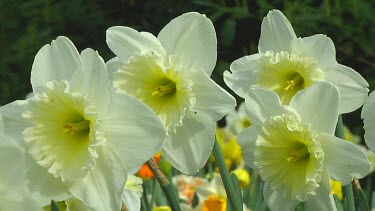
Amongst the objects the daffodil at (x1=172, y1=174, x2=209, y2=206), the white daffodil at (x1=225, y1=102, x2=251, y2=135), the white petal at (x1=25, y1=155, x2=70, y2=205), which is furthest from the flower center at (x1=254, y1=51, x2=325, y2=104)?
the white daffodil at (x1=225, y1=102, x2=251, y2=135)

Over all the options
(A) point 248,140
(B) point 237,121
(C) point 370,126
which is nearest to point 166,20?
(B) point 237,121

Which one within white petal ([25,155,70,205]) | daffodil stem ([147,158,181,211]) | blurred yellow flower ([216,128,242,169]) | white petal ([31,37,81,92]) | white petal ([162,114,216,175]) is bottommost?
blurred yellow flower ([216,128,242,169])

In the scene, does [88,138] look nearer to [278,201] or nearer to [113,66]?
[113,66]

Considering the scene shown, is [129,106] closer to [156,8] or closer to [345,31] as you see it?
[345,31]

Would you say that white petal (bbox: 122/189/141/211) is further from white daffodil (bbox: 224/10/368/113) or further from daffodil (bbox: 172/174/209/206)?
daffodil (bbox: 172/174/209/206)

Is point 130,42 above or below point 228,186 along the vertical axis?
above

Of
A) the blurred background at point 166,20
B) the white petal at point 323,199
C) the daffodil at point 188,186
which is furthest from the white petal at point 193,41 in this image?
the blurred background at point 166,20
